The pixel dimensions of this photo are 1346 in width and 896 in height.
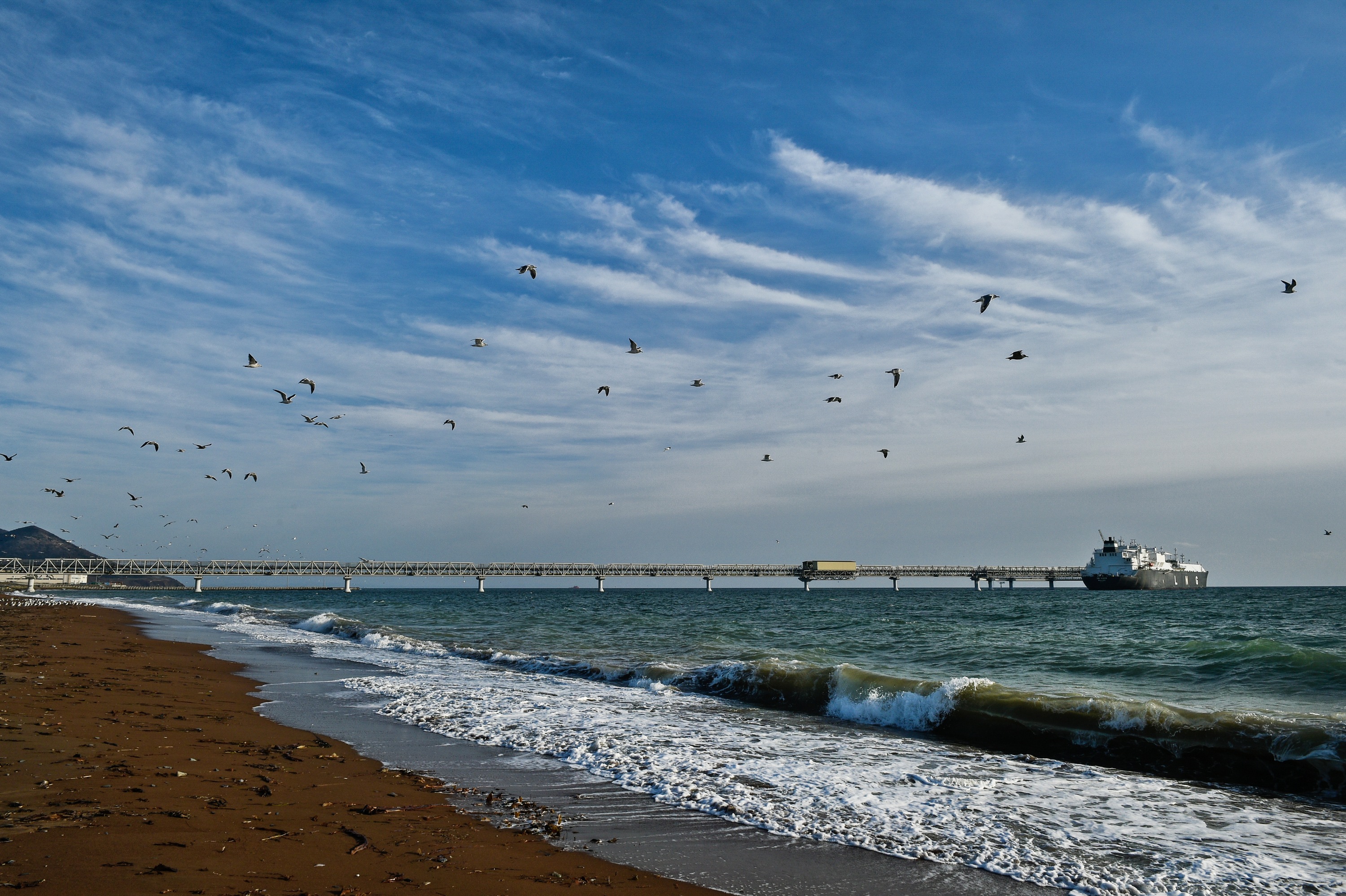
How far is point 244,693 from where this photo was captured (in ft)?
48.1

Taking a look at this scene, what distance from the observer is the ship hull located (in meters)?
110

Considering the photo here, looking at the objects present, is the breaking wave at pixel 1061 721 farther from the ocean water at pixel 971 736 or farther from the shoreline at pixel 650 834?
the shoreline at pixel 650 834

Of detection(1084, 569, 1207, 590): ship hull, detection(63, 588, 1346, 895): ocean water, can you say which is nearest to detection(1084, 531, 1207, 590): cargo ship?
detection(1084, 569, 1207, 590): ship hull

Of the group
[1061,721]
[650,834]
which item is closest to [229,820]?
[650,834]

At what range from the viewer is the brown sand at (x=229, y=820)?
527 cm

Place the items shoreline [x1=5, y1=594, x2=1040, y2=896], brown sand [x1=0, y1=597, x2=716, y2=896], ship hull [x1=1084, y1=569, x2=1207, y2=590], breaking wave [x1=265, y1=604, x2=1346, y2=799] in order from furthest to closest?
ship hull [x1=1084, y1=569, x2=1207, y2=590], breaking wave [x1=265, y1=604, x2=1346, y2=799], shoreline [x1=5, y1=594, x2=1040, y2=896], brown sand [x1=0, y1=597, x2=716, y2=896]

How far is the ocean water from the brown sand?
2.38m

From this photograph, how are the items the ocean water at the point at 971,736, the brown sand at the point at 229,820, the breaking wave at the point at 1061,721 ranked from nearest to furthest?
1. the brown sand at the point at 229,820
2. the ocean water at the point at 971,736
3. the breaking wave at the point at 1061,721

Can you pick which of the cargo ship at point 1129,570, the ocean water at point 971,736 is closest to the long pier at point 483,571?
the cargo ship at point 1129,570

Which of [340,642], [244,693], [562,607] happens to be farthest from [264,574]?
[244,693]

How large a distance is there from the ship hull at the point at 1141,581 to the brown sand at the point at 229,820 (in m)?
122

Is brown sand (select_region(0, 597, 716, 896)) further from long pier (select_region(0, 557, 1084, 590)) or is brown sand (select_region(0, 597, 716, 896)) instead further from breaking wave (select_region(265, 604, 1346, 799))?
long pier (select_region(0, 557, 1084, 590))

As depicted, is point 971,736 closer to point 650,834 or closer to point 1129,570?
point 650,834

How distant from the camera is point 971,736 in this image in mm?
12477
